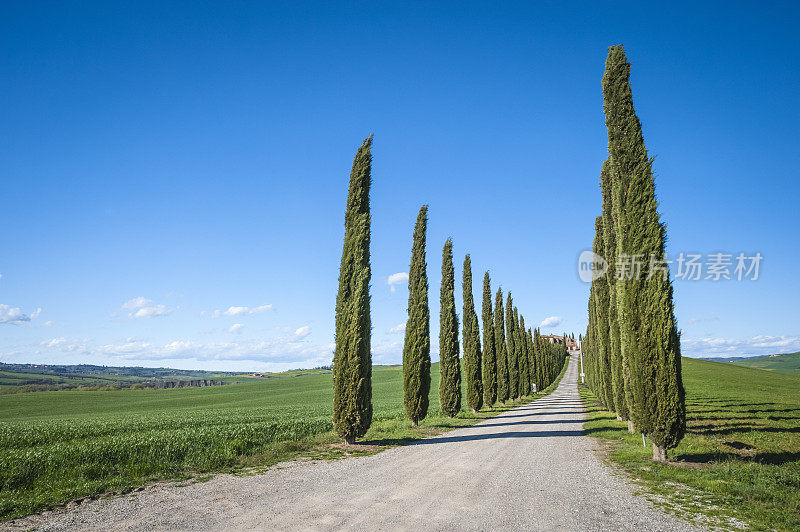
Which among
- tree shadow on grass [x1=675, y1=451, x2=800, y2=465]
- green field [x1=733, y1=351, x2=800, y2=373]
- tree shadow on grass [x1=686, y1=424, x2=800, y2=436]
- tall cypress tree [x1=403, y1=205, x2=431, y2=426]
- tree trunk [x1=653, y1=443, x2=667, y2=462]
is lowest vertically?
green field [x1=733, y1=351, x2=800, y2=373]

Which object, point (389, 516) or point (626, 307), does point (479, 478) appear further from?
point (626, 307)

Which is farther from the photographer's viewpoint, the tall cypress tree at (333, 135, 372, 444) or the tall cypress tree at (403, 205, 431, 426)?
the tall cypress tree at (403, 205, 431, 426)

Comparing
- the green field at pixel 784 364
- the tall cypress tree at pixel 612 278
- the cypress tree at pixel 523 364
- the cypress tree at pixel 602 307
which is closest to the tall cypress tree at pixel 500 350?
the cypress tree at pixel 523 364

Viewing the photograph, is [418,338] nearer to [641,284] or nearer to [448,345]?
[448,345]

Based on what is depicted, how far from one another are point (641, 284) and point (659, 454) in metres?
4.14

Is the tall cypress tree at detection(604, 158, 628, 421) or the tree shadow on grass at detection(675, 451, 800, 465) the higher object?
the tall cypress tree at detection(604, 158, 628, 421)

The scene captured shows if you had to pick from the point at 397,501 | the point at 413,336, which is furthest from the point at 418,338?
the point at 397,501

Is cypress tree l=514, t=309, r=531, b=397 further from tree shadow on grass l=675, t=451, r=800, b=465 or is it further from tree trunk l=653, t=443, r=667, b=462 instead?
tree trunk l=653, t=443, r=667, b=462

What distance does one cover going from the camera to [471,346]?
27.4 metres

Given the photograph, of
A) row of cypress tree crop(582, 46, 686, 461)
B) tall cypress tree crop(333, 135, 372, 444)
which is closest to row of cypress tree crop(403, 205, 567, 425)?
tall cypress tree crop(333, 135, 372, 444)

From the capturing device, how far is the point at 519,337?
41719 mm

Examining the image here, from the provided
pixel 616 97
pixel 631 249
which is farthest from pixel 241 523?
pixel 616 97

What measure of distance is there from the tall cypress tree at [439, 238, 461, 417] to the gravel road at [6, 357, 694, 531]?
11779 mm

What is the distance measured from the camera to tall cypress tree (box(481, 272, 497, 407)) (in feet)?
94.8
